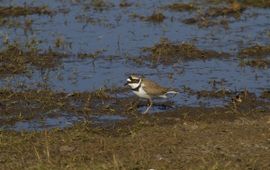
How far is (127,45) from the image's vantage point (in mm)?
15797

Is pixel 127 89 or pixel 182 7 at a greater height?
pixel 182 7

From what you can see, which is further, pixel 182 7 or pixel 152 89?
pixel 182 7

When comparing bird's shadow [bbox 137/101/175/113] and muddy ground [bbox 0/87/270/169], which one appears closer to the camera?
muddy ground [bbox 0/87/270/169]

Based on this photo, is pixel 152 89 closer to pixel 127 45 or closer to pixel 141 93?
pixel 141 93

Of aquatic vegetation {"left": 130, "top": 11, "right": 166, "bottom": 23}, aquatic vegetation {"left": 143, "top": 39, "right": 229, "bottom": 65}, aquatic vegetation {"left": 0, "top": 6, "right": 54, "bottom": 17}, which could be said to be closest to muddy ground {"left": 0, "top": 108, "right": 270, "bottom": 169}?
aquatic vegetation {"left": 143, "top": 39, "right": 229, "bottom": 65}

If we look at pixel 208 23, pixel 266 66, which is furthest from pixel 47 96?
pixel 208 23

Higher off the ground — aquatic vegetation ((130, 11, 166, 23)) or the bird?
the bird

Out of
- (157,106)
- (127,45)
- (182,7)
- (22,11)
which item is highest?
(22,11)

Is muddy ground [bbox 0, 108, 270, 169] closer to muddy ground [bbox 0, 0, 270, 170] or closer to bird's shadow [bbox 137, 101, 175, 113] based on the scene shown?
muddy ground [bbox 0, 0, 270, 170]

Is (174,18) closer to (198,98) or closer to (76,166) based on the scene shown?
(198,98)

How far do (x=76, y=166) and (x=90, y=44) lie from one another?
6.98 m

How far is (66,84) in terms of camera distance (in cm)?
1327

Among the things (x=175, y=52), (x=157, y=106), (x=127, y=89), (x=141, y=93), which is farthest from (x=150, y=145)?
(x=175, y=52)

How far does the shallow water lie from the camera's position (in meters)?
13.2
